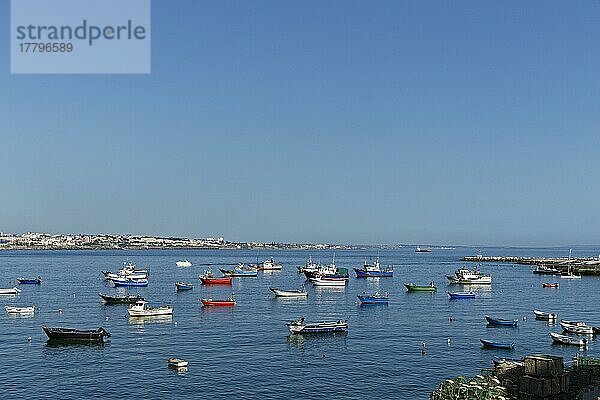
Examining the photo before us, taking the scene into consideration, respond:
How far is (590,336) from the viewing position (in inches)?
2835

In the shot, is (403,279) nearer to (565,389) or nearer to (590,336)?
(590,336)

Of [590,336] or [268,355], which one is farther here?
[590,336]

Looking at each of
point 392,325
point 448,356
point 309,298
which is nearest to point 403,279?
point 309,298

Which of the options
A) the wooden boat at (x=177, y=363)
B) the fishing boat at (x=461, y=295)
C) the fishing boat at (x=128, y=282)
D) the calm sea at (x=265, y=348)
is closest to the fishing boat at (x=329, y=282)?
the calm sea at (x=265, y=348)

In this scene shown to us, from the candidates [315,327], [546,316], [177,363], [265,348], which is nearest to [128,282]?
[315,327]

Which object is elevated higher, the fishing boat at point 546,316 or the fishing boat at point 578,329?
the fishing boat at point 578,329

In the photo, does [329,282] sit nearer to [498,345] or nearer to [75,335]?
[498,345]

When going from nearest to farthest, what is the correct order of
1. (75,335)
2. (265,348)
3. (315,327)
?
(265,348), (75,335), (315,327)

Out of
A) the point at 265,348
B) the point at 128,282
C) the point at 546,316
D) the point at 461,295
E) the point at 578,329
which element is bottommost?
the point at 461,295

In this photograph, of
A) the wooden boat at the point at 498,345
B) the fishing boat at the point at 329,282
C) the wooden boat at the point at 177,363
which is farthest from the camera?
the fishing boat at the point at 329,282

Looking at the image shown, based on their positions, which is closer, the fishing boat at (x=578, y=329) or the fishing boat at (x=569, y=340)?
the fishing boat at (x=569, y=340)

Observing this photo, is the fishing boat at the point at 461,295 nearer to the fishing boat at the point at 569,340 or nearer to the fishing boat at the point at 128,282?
the fishing boat at the point at 569,340

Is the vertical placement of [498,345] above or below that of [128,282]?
below

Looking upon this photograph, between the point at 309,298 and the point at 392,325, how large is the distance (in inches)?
1527
